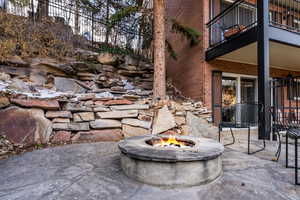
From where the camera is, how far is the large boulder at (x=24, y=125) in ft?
9.52

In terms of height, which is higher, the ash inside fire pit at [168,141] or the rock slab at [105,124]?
the rock slab at [105,124]

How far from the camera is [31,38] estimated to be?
15.8ft

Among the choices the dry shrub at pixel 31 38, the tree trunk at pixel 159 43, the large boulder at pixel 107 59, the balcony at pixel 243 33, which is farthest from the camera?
the large boulder at pixel 107 59

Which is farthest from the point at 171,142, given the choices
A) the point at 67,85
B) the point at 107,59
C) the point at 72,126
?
the point at 107,59

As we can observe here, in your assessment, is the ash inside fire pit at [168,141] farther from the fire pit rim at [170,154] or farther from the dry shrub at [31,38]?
the dry shrub at [31,38]

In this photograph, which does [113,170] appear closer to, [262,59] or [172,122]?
[172,122]

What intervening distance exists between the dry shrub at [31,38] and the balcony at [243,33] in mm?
4613

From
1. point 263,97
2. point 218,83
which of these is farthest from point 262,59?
point 218,83

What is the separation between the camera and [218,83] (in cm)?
528

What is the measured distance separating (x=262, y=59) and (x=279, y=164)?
2.17 meters

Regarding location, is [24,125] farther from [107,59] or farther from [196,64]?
[196,64]

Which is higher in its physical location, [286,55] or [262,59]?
[286,55]

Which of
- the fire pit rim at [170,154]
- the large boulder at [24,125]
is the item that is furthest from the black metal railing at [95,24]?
the fire pit rim at [170,154]

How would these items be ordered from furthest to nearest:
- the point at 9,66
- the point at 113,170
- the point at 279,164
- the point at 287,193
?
the point at 9,66, the point at 279,164, the point at 113,170, the point at 287,193
